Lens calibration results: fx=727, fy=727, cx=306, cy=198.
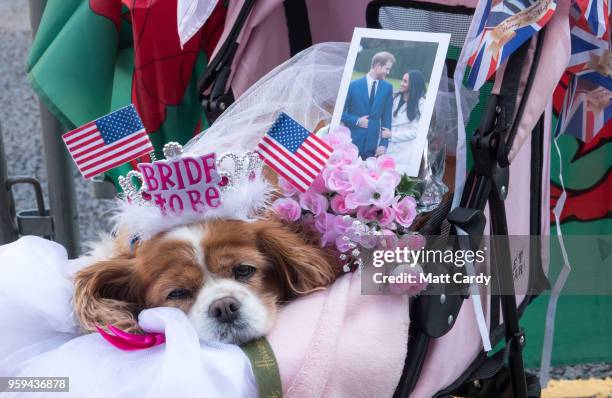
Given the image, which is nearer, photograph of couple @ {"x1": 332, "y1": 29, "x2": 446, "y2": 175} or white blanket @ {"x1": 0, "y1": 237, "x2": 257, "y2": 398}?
white blanket @ {"x1": 0, "y1": 237, "x2": 257, "y2": 398}

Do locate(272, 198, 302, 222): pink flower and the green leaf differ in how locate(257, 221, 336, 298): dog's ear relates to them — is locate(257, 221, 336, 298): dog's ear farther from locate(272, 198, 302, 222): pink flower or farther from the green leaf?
the green leaf

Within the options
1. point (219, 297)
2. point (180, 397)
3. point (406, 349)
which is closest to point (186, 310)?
point (219, 297)

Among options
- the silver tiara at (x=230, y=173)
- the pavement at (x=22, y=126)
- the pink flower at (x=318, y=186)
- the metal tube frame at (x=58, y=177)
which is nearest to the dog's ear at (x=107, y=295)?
the silver tiara at (x=230, y=173)

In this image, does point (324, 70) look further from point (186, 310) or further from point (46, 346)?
point (46, 346)

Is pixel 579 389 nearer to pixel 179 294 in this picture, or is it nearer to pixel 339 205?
pixel 339 205

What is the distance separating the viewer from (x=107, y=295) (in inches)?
48.1

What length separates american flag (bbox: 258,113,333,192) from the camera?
123cm

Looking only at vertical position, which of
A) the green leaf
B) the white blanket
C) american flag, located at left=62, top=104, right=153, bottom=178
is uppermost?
american flag, located at left=62, top=104, right=153, bottom=178

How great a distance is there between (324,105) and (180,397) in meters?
0.76

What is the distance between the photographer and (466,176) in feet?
4.20

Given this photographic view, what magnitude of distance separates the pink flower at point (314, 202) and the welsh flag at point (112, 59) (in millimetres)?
695

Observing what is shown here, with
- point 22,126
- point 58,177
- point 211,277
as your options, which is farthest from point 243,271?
point 22,126

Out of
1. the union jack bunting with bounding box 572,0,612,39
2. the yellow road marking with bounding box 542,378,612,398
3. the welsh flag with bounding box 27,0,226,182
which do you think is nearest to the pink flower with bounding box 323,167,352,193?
the union jack bunting with bounding box 572,0,612,39

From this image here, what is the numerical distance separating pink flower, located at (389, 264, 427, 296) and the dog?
0.42 feet
